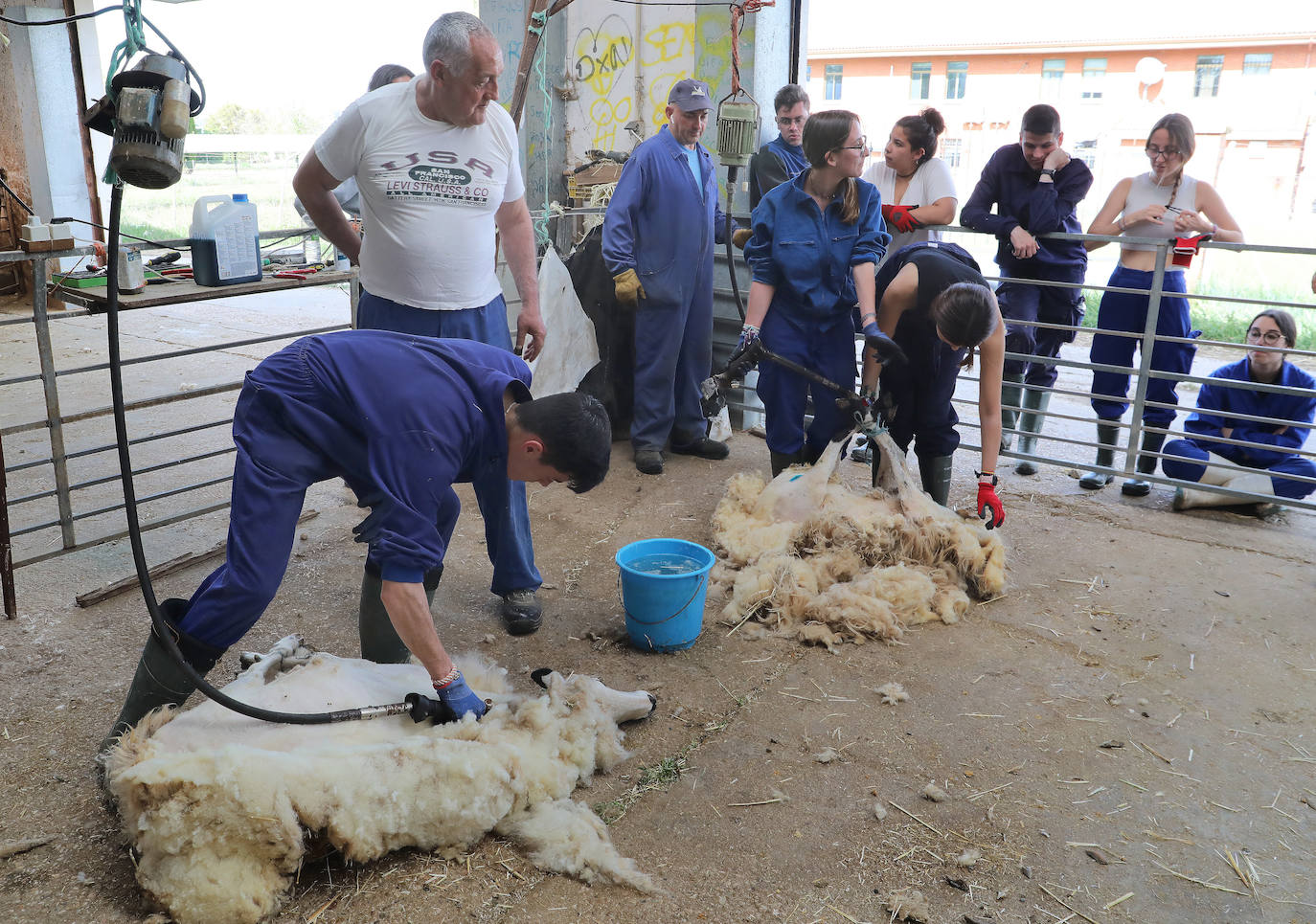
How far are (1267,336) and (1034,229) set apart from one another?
3.95ft

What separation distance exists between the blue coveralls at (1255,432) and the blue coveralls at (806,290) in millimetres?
1854

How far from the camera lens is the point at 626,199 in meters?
4.91

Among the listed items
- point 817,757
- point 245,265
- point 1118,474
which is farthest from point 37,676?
point 1118,474

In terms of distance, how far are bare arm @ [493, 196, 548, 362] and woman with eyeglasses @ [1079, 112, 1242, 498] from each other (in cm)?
302

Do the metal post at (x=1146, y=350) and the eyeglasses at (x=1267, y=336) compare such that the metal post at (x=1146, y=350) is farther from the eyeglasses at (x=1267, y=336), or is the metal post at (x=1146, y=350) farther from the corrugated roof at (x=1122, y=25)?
the corrugated roof at (x=1122, y=25)

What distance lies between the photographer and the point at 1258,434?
189 inches

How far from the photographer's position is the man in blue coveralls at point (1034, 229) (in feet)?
15.7

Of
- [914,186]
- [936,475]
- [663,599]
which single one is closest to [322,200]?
[663,599]

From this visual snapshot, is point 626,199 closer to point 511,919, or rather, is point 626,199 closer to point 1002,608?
point 1002,608

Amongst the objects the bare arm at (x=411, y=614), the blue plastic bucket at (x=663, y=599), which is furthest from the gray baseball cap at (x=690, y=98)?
the bare arm at (x=411, y=614)

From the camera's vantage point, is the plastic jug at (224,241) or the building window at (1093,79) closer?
the plastic jug at (224,241)

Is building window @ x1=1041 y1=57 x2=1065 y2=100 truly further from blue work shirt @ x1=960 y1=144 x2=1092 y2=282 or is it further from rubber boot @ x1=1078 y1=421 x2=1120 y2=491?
rubber boot @ x1=1078 y1=421 x2=1120 y2=491

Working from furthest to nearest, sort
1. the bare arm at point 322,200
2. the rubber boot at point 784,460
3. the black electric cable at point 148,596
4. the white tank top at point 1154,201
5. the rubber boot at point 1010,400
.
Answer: the rubber boot at point 1010,400, the white tank top at point 1154,201, the rubber boot at point 784,460, the bare arm at point 322,200, the black electric cable at point 148,596

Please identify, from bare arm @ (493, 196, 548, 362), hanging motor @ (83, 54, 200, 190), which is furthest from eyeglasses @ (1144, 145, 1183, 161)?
hanging motor @ (83, 54, 200, 190)
